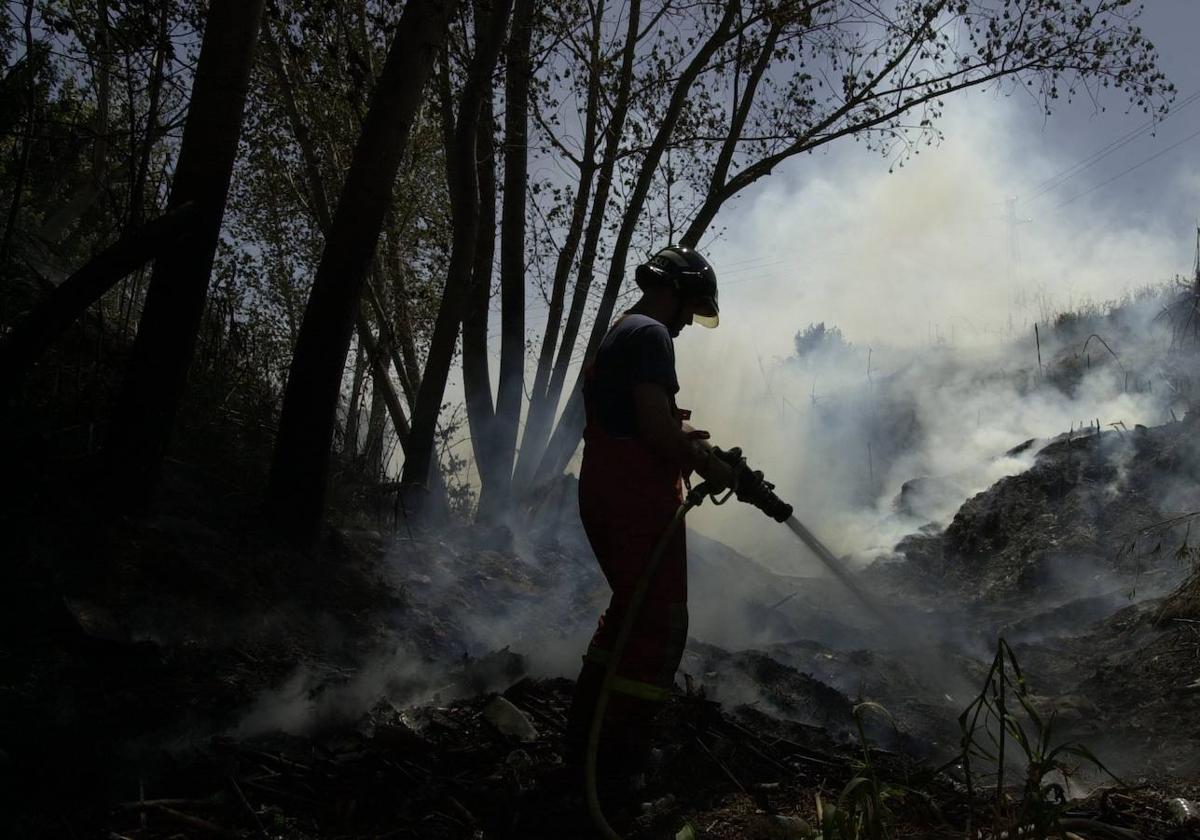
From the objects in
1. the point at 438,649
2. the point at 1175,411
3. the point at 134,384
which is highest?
the point at 1175,411

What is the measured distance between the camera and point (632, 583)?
3080mm

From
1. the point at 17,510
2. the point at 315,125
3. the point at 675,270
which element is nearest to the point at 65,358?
the point at 17,510

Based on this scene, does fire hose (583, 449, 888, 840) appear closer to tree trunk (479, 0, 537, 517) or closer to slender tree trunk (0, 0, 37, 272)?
slender tree trunk (0, 0, 37, 272)

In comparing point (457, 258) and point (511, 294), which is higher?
point (511, 294)

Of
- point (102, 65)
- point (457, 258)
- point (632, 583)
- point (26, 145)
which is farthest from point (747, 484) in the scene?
point (102, 65)

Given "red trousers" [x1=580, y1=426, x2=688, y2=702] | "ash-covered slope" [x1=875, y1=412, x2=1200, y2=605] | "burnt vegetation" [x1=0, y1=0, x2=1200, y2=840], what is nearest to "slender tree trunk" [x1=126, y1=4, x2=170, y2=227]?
"burnt vegetation" [x1=0, y1=0, x2=1200, y2=840]

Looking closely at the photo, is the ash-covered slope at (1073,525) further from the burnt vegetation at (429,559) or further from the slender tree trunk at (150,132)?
the slender tree trunk at (150,132)

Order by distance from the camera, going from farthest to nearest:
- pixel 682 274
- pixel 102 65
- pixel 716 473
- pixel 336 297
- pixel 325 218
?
pixel 325 218 < pixel 102 65 < pixel 336 297 < pixel 682 274 < pixel 716 473

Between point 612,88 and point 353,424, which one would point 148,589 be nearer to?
point 353,424

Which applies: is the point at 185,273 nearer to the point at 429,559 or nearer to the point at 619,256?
the point at 429,559

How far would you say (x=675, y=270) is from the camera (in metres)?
3.52

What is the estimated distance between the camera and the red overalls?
3031 millimetres

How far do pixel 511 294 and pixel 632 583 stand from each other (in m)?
6.25

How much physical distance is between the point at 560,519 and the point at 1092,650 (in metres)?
5.22
